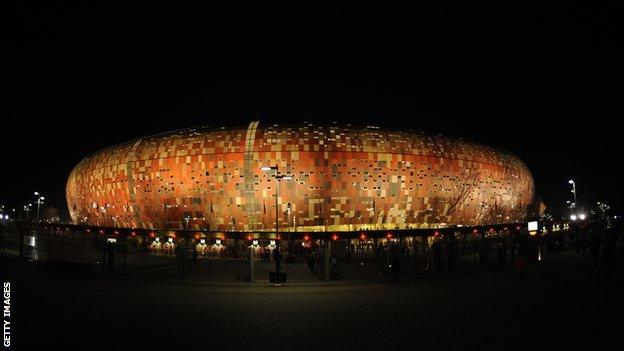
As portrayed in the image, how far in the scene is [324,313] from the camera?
43.3ft

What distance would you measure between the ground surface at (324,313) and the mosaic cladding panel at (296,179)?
34.8m

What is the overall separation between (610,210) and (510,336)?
143 meters

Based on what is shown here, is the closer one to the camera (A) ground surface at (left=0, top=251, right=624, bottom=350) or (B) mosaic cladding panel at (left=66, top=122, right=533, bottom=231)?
(A) ground surface at (left=0, top=251, right=624, bottom=350)

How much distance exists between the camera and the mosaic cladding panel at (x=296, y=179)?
56.2m

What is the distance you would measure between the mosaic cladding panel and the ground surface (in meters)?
34.8

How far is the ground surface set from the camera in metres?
9.66

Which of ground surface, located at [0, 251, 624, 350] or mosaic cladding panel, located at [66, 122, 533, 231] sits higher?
mosaic cladding panel, located at [66, 122, 533, 231]

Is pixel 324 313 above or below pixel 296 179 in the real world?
below

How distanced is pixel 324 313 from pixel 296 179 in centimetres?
4297

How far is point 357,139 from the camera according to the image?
59.6m

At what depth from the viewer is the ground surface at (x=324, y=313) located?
31.7ft

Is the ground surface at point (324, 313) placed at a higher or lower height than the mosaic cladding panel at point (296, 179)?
lower

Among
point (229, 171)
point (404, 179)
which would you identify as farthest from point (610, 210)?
point (229, 171)

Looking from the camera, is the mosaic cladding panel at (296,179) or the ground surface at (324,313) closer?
the ground surface at (324,313)
